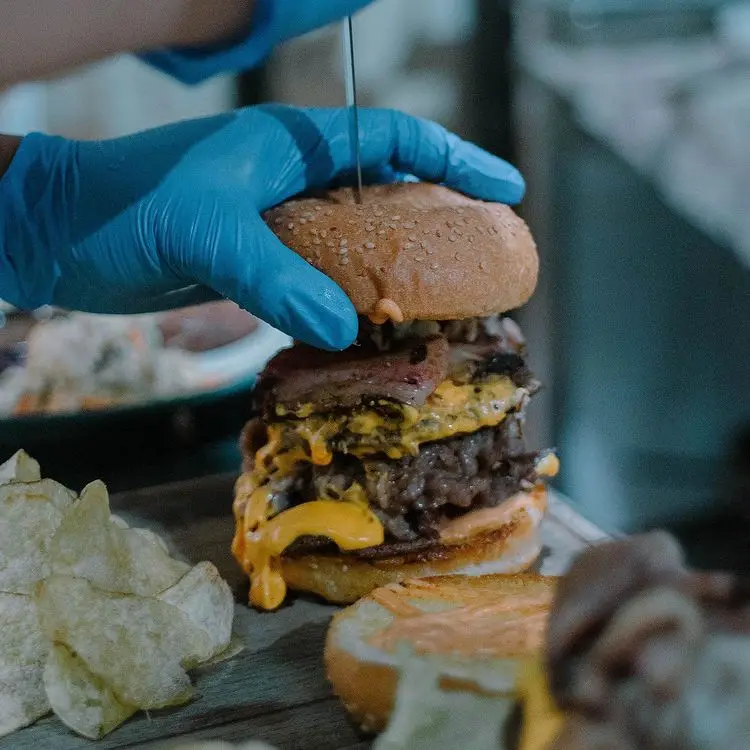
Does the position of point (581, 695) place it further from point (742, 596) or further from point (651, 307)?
point (651, 307)

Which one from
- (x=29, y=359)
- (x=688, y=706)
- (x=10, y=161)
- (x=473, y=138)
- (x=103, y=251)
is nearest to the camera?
(x=688, y=706)

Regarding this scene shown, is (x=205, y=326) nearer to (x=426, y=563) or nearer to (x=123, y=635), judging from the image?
(x=426, y=563)

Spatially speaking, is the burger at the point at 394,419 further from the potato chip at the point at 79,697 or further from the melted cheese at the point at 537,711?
the melted cheese at the point at 537,711

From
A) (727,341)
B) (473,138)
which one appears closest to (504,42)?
(473,138)

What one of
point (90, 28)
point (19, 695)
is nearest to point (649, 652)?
point (19, 695)

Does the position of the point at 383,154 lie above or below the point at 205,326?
above

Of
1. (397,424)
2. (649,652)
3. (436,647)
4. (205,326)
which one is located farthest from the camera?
(205,326)

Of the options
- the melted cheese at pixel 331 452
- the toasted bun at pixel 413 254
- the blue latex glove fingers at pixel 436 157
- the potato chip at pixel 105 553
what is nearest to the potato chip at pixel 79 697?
the potato chip at pixel 105 553
